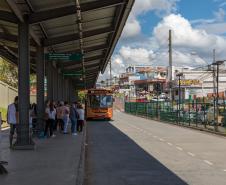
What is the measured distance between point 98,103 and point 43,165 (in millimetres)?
37049

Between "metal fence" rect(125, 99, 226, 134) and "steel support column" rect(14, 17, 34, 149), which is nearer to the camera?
"steel support column" rect(14, 17, 34, 149)

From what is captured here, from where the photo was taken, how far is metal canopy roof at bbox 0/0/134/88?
17.4 meters

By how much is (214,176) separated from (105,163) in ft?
12.5

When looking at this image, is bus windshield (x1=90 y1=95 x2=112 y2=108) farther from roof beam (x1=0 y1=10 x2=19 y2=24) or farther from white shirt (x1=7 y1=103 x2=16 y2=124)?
roof beam (x1=0 y1=10 x2=19 y2=24)

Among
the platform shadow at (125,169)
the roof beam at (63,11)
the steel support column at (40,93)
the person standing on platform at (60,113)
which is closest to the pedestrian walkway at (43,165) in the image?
the platform shadow at (125,169)

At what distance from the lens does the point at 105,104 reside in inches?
1972

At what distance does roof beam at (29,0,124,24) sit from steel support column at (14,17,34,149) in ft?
1.19

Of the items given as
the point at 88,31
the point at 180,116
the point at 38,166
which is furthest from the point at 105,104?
the point at 38,166

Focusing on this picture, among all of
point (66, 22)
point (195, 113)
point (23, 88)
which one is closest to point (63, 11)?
point (23, 88)

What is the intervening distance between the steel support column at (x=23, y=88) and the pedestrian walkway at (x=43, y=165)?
53cm

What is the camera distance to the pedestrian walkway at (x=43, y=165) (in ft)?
34.6

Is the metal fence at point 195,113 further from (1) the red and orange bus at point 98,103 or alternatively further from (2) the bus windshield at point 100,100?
(1) the red and orange bus at point 98,103

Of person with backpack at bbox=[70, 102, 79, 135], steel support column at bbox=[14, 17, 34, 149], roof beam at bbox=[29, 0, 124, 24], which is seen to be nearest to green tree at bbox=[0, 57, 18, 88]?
person with backpack at bbox=[70, 102, 79, 135]

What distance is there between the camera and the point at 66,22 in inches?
863
